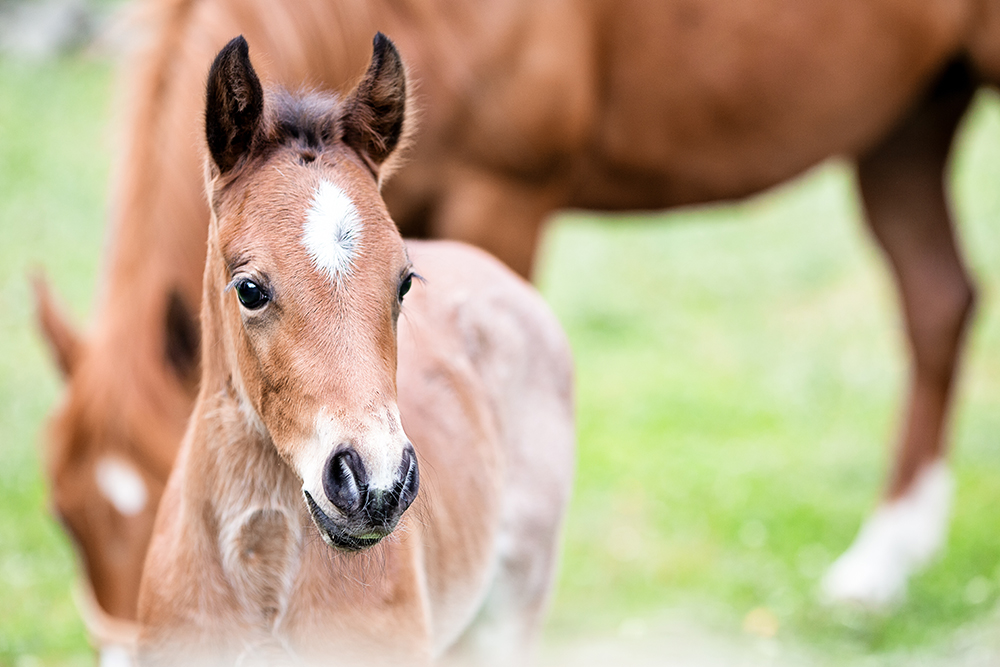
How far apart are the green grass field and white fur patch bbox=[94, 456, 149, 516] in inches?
34.7

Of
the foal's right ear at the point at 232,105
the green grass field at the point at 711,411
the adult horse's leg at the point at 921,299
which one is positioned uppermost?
the foal's right ear at the point at 232,105

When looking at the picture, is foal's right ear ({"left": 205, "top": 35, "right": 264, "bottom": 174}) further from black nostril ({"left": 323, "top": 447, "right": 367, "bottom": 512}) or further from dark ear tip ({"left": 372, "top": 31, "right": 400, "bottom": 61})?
black nostril ({"left": 323, "top": 447, "right": 367, "bottom": 512})

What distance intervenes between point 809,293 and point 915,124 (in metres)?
3.04

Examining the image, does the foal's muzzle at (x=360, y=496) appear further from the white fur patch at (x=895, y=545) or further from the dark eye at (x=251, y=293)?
the white fur patch at (x=895, y=545)

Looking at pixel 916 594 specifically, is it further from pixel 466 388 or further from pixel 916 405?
pixel 466 388

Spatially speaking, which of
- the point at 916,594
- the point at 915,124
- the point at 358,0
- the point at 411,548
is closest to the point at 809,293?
the point at 915,124

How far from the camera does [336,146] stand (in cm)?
177

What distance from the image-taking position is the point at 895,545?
12.7 feet

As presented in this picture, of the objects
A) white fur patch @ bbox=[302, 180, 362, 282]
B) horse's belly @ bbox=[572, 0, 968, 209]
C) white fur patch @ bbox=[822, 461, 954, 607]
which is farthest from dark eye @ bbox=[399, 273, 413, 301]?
white fur patch @ bbox=[822, 461, 954, 607]

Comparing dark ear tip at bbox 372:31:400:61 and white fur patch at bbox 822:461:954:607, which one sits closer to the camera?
dark ear tip at bbox 372:31:400:61

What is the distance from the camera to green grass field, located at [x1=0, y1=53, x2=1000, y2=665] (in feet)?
12.0

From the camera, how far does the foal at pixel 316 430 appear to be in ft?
5.08

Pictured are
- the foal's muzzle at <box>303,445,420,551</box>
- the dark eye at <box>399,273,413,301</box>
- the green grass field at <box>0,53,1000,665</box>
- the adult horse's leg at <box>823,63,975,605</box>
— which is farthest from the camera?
the adult horse's leg at <box>823,63,975,605</box>

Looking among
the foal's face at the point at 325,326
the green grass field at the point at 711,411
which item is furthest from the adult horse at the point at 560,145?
the foal's face at the point at 325,326
